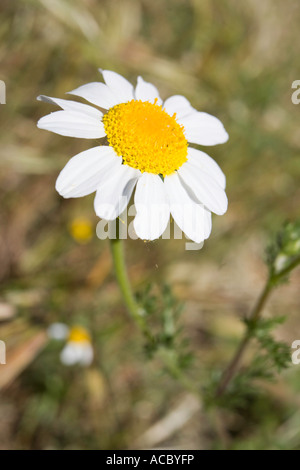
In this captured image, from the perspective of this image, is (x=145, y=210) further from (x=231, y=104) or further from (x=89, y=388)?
(x=231, y=104)

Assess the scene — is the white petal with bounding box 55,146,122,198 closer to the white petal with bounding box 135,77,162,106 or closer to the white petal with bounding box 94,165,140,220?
the white petal with bounding box 94,165,140,220

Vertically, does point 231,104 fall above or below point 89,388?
above

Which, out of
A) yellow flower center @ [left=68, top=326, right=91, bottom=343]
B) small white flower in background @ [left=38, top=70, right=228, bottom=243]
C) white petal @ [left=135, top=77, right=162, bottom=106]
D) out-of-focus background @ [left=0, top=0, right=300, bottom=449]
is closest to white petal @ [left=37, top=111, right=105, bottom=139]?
small white flower in background @ [left=38, top=70, right=228, bottom=243]

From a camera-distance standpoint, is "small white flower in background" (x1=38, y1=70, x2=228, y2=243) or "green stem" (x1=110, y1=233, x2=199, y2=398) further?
"green stem" (x1=110, y1=233, x2=199, y2=398)

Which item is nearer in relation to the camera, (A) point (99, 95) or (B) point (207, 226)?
(B) point (207, 226)

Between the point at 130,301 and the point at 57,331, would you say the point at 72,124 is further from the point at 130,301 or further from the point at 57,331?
the point at 57,331

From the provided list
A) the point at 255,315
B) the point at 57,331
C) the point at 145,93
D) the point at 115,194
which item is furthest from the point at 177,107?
the point at 57,331

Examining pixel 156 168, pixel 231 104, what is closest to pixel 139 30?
pixel 231 104
